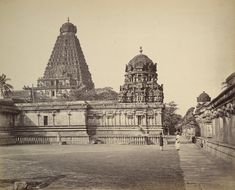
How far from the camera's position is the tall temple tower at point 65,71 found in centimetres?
4005

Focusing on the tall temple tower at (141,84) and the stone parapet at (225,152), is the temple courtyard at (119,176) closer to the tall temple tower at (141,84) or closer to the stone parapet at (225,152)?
the stone parapet at (225,152)

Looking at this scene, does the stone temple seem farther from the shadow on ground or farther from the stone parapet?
the shadow on ground

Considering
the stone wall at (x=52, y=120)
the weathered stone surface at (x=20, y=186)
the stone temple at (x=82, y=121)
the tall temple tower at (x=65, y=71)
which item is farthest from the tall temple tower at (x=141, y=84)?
the weathered stone surface at (x=20, y=186)

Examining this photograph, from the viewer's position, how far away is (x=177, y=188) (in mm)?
6430

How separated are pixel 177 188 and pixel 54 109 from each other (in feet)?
62.7

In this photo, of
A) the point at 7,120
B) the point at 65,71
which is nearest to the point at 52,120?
the point at 7,120

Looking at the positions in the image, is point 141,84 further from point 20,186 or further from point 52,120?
point 20,186

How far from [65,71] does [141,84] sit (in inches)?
540

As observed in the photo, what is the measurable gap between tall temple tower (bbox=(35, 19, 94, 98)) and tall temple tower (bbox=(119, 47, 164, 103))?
11.0 metres

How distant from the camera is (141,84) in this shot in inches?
1157

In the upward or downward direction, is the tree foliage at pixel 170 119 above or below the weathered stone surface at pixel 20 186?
above

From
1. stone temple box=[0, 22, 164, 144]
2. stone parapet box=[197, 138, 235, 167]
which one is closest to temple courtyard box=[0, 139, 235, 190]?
stone parapet box=[197, 138, 235, 167]

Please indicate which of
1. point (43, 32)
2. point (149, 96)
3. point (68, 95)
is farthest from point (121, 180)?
point (68, 95)

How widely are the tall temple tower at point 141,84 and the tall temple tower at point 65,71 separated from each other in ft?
36.0
